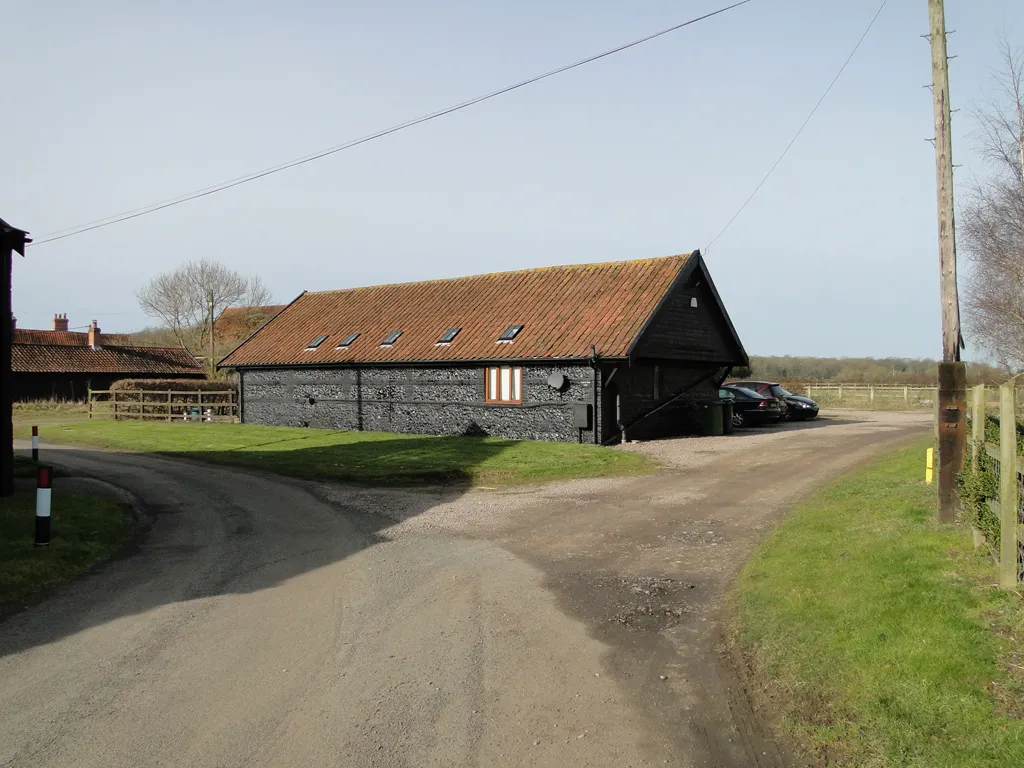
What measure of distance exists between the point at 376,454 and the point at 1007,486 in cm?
1612

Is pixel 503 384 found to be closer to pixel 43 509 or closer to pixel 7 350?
pixel 7 350

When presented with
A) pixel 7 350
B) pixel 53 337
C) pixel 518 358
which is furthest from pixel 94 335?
pixel 7 350

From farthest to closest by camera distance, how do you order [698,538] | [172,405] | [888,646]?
[172,405]
[698,538]
[888,646]

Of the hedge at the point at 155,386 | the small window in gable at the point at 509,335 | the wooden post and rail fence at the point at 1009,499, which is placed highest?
the small window in gable at the point at 509,335

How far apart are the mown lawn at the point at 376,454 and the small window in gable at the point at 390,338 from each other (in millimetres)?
3405

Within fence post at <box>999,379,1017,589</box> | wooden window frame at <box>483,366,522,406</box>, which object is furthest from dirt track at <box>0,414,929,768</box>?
wooden window frame at <box>483,366,522,406</box>

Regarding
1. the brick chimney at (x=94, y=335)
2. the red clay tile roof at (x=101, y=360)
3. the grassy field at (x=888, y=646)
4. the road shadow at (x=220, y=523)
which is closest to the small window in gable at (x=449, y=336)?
the road shadow at (x=220, y=523)

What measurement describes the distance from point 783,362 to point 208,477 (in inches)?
3350

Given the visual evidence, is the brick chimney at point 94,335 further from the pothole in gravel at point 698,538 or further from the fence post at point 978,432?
the fence post at point 978,432

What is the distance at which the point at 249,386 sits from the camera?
33.2m

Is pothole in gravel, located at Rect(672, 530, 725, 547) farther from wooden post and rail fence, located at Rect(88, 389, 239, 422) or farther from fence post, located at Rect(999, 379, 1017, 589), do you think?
wooden post and rail fence, located at Rect(88, 389, 239, 422)

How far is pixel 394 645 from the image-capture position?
20.3 feet

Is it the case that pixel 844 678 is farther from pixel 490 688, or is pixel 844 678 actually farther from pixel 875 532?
pixel 875 532

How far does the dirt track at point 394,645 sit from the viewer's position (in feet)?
14.8
